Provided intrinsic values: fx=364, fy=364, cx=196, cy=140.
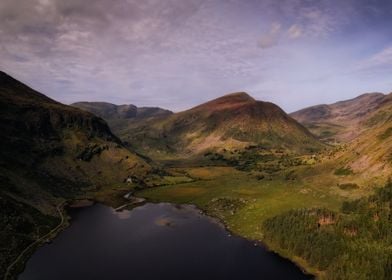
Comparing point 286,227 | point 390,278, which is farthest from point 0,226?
point 390,278

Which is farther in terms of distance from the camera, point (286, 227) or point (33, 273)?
point (286, 227)

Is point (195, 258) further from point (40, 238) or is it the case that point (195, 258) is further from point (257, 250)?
point (40, 238)

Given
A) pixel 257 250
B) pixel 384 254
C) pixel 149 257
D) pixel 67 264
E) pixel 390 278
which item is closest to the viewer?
pixel 390 278

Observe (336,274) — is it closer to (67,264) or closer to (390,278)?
(390,278)

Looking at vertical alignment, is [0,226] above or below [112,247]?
above

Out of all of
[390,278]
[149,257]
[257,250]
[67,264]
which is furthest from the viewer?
[257,250]

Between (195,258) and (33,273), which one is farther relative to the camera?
(195,258)

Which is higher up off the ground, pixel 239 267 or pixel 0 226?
pixel 0 226

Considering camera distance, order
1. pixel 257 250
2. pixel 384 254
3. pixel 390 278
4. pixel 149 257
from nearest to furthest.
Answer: pixel 390 278 < pixel 384 254 < pixel 149 257 < pixel 257 250

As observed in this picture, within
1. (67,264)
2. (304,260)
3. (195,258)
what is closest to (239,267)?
(195,258)
